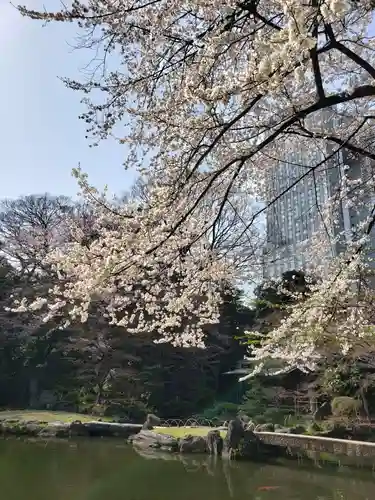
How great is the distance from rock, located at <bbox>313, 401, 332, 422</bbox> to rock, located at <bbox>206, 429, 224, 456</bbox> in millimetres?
2289

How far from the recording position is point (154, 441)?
8.41 m

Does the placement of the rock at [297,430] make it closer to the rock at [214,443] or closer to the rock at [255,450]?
the rock at [255,450]

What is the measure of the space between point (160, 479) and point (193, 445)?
2.03 meters

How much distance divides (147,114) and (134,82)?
0.18 meters

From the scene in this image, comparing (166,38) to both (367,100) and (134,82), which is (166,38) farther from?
(367,100)

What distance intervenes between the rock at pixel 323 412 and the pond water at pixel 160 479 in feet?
7.31

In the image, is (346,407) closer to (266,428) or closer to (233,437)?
(266,428)

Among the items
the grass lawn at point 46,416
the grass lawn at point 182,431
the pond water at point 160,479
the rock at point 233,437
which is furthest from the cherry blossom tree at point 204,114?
the grass lawn at point 46,416

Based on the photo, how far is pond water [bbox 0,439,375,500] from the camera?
16.8 ft

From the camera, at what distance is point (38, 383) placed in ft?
47.3

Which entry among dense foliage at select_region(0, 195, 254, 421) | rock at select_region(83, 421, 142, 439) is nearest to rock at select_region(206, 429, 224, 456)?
rock at select_region(83, 421, 142, 439)

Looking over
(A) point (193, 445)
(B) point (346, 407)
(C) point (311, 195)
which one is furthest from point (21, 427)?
(C) point (311, 195)

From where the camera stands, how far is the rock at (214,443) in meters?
7.57

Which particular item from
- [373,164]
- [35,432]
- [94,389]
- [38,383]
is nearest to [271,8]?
[373,164]
